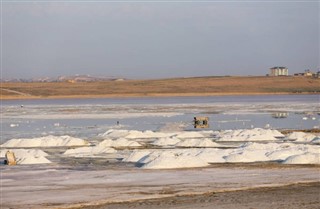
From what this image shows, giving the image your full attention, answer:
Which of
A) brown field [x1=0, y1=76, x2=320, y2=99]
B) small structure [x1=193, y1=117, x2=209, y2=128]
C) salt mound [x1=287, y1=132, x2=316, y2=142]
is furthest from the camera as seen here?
brown field [x1=0, y1=76, x2=320, y2=99]

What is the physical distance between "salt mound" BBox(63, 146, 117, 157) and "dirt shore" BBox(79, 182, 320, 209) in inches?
333

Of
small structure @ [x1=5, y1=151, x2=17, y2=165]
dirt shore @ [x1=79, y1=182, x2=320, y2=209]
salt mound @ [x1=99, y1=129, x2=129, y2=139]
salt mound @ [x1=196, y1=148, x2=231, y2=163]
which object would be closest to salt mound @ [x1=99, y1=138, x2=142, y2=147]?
salt mound @ [x1=99, y1=129, x2=129, y2=139]

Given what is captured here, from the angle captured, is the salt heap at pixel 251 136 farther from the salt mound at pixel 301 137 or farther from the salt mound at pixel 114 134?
the salt mound at pixel 114 134

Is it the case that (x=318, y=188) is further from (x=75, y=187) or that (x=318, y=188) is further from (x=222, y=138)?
(x=222, y=138)

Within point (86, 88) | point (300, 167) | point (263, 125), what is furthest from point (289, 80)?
point (300, 167)

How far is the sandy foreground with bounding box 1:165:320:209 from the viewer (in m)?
12.4

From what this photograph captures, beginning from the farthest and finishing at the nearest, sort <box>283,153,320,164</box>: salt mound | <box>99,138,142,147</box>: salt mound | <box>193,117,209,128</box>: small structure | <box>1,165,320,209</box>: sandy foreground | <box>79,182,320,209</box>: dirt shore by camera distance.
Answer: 1. <box>193,117,209,128</box>: small structure
2. <box>99,138,142,147</box>: salt mound
3. <box>283,153,320,164</box>: salt mound
4. <box>1,165,320,209</box>: sandy foreground
5. <box>79,182,320,209</box>: dirt shore

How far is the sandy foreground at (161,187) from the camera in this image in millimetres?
12438

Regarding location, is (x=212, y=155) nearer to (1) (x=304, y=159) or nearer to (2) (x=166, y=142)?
(1) (x=304, y=159)

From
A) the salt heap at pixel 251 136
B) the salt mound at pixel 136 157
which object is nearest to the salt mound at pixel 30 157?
the salt mound at pixel 136 157

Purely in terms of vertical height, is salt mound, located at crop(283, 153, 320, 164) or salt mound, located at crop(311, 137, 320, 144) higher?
salt mound, located at crop(283, 153, 320, 164)

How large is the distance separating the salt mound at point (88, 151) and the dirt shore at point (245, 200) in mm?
8446

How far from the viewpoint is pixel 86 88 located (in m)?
117

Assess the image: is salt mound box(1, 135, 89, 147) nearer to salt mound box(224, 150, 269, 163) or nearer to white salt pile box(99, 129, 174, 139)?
white salt pile box(99, 129, 174, 139)
